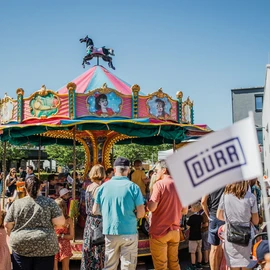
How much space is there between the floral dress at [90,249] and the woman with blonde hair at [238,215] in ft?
6.01

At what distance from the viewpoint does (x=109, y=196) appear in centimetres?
491

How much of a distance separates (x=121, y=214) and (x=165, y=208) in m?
0.81

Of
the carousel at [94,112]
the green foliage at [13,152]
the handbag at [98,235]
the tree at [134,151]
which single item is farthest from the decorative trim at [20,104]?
the green foliage at [13,152]

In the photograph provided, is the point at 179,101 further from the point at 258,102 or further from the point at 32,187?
the point at 258,102

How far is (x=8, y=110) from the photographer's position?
9656 millimetres

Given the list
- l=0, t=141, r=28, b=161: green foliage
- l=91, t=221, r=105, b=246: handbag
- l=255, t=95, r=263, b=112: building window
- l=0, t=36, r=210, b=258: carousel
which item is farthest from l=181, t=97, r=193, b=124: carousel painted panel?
l=0, t=141, r=28, b=161: green foliage

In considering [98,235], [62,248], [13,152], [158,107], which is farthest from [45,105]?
[13,152]

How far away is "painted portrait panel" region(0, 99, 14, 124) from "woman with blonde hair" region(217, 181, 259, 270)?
637 centimetres

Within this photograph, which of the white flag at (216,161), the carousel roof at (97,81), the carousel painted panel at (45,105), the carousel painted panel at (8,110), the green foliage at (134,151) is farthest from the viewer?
the green foliage at (134,151)

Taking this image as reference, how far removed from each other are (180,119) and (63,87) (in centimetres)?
328

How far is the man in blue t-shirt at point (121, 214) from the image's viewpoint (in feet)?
15.9

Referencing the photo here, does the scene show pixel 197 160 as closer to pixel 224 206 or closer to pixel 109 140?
pixel 224 206

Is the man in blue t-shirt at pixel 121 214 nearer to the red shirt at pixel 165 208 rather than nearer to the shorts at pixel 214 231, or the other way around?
the red shirt at pixel 165 208

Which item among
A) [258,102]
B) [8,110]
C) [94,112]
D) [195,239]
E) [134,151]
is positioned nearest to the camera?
[195,239]
